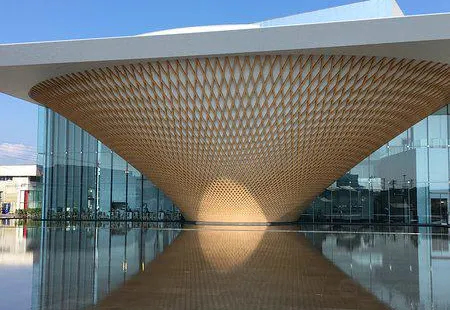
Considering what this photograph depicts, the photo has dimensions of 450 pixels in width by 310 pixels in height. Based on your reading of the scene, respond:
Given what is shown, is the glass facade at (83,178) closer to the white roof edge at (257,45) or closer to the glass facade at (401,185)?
the glass facade at (401,185)

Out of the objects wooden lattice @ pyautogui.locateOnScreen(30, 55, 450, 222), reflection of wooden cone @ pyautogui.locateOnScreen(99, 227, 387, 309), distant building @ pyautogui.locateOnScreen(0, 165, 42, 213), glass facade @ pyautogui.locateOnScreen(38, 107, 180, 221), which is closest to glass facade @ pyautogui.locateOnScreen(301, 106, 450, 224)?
wooden lattice @ pyautogui.locateOnScreen(30, 55, 450, 222)

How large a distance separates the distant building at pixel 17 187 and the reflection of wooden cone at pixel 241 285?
4021 centimetres

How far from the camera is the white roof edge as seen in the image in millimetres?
12289

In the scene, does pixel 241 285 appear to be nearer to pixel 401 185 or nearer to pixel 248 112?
pixel 248 112

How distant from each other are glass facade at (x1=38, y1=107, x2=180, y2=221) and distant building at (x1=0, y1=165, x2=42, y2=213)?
11417 millimetres

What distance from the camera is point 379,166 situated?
30.9 m

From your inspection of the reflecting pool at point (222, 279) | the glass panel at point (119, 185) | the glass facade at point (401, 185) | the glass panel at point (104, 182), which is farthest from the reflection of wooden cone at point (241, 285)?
the glass panel at point (104, 182)

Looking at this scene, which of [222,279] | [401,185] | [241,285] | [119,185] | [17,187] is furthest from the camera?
[17,187]

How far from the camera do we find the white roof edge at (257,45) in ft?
40.3

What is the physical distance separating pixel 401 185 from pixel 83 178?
22188 mm

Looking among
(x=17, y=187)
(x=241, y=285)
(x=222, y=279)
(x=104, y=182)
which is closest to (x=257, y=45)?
(x=222, y=279)

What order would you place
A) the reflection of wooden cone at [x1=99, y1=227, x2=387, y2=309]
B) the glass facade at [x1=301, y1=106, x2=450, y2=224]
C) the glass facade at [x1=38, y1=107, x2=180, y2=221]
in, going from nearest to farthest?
the reflection of wooden cone at [x1=99, y1=227, x2=387, y2=309] → the glass facade at [x1=301, y1=106, x2=450, y2=224] → the glass facade at [x1=38, y1=107, x2=180, y2=221]

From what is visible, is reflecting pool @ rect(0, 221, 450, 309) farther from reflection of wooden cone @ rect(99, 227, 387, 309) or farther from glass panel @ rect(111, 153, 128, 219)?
glass panel @ rect(111, 153, 128, 219)

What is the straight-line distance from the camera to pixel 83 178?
116 ft
